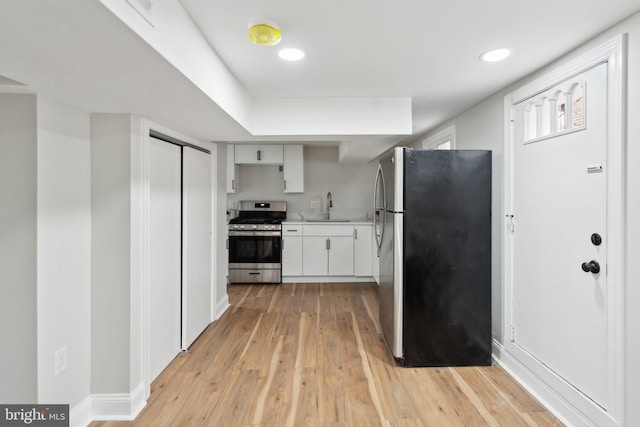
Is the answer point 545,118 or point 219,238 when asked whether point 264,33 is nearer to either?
point 545,118

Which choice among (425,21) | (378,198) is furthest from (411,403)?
(425,21)

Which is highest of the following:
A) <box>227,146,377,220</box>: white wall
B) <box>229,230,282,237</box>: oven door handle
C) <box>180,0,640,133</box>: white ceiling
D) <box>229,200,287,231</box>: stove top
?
<box>180,0,640,133</box>: white ceiling

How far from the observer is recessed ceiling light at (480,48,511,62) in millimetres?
1757

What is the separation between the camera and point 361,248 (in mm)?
4660

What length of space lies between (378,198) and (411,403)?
1.73m

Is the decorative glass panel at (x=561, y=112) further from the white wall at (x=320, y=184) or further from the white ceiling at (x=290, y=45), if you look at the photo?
the white wall at (x=320, y=184)

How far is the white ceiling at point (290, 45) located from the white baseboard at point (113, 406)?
172 cm

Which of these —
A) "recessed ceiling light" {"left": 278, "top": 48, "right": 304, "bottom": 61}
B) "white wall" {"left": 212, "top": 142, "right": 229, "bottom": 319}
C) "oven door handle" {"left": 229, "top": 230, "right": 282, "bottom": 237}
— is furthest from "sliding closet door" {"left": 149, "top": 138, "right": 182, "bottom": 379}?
"oven door handle" {"left": 229, "top": 230, "right": 282, "bottom": 237}

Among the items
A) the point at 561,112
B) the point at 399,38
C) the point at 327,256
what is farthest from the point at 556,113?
the point at 327,256

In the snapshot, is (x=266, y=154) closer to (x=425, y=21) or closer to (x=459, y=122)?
(x=459, y=122)

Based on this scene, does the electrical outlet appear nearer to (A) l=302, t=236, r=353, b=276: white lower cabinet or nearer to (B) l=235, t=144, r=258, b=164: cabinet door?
(A) l=302, t=236, r=353, b=276: white lower cabinet

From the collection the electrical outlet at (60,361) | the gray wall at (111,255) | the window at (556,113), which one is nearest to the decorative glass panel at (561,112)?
the window at (556,113)

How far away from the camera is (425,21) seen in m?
1.44

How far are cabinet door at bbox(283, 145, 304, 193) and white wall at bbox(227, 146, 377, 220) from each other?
1.06 feet
